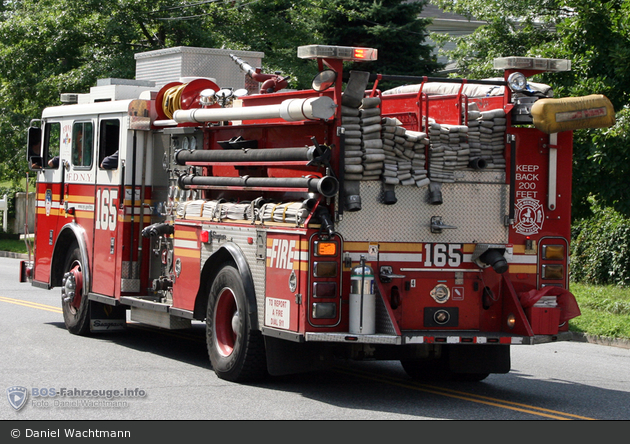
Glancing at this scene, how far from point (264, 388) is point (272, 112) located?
8.55 feet

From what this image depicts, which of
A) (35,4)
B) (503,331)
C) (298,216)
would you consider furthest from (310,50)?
(35,4)

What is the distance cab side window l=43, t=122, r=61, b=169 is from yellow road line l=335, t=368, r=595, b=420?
5.58 m

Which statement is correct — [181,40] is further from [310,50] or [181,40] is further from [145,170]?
[310,50]

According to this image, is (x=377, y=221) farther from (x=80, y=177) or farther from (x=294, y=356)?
(x=80, y=177)

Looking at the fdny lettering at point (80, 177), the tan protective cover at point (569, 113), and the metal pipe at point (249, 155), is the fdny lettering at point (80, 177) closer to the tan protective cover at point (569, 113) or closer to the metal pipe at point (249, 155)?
the metal pipe at point (249, 155)

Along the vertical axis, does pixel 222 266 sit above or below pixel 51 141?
below

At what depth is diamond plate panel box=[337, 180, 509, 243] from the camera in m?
8.22

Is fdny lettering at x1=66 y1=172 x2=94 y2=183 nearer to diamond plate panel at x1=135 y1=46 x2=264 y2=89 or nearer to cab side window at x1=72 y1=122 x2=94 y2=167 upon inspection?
cab side window at x1=72 y1=122 x2=94 y2=167

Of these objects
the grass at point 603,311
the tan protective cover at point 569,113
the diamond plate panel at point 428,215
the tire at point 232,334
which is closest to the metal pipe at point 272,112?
the diamond plate panel at point 428,215

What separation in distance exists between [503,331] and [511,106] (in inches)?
83.9

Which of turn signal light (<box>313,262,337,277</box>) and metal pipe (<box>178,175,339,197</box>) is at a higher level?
metal pipe (<box>178,175,339,197</box>)

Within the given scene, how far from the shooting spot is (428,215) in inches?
333

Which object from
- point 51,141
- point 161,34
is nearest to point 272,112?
point 51,141

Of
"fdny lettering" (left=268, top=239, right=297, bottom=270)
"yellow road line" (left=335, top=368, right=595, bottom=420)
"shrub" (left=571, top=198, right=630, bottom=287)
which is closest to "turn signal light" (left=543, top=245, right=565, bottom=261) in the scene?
"yellow road line" (left=335, top=368, right=595, bottom=420)
